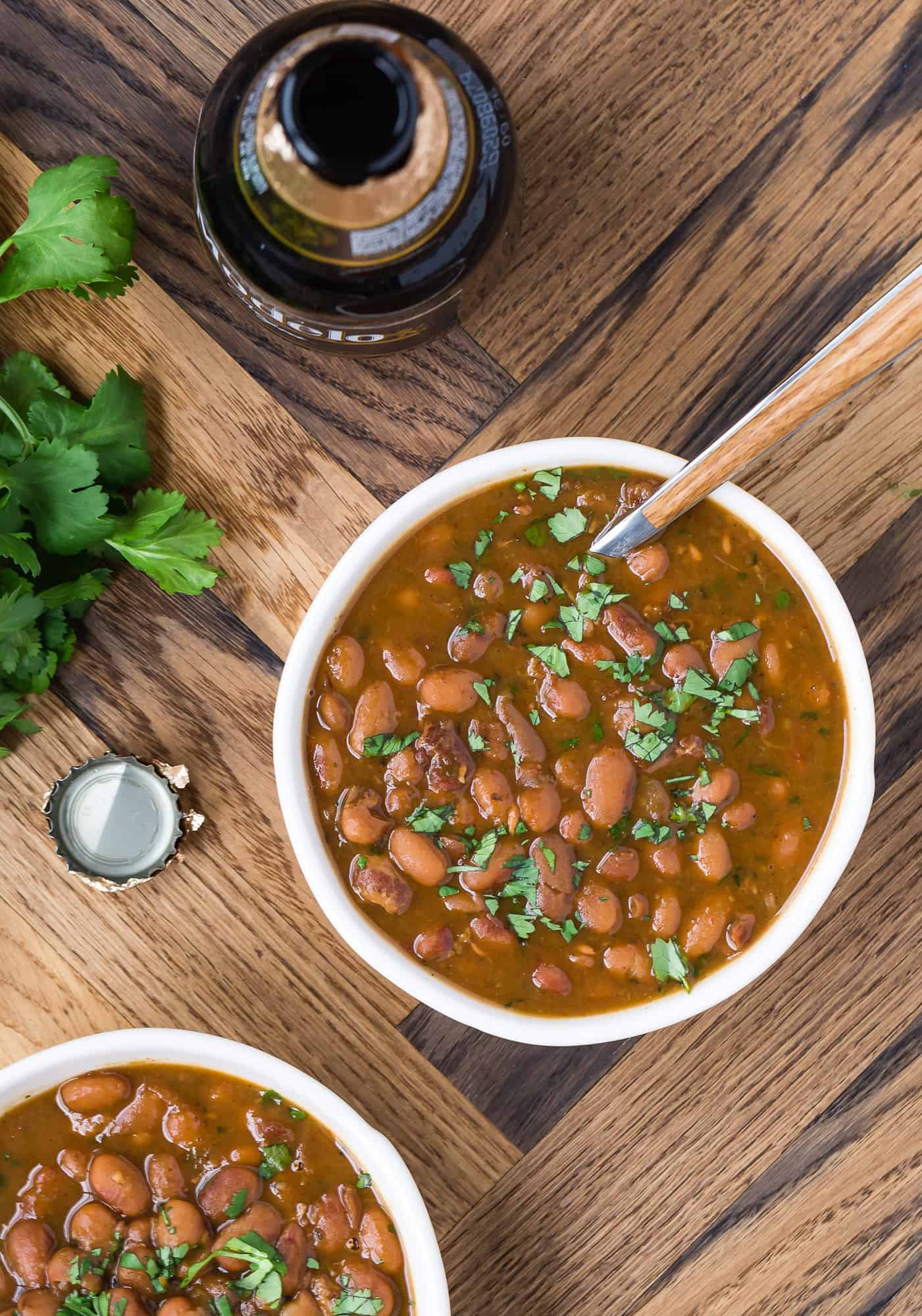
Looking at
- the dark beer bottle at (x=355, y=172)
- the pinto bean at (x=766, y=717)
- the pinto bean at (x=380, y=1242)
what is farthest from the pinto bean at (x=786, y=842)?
the dark beer bottle at (x=355, y=172)

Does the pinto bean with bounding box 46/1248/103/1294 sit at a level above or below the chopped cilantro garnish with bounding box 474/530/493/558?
below

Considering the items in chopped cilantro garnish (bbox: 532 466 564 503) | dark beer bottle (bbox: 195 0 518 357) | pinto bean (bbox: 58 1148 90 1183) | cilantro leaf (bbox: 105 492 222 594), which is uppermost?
dark beer bottle (bbox: 195 0 518 357)

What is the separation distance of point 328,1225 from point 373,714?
0.91 m

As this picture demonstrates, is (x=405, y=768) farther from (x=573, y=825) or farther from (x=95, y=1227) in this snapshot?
(x=95, y=1227)

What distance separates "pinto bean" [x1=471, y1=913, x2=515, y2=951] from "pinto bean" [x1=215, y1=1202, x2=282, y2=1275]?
605mm

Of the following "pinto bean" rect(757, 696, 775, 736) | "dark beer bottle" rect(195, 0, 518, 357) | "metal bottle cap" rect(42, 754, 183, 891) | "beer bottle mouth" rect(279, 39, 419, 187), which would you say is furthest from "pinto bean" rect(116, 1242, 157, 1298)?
"beer bottle mouth" rect(279, 39, 419, 187)

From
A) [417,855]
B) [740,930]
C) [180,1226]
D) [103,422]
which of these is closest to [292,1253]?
[180,1226]

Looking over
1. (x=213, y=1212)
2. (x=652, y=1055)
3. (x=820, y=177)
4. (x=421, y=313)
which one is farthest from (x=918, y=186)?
(x=213, y=1212)

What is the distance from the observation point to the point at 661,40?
1946 mm

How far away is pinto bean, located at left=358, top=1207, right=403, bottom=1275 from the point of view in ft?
6.10

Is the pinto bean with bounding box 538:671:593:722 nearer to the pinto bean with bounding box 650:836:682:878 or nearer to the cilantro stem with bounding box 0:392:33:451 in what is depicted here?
the pinto bean with bounding box 650:836:682:878

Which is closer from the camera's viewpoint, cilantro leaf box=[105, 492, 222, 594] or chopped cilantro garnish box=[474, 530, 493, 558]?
chopped cilantro garnish box=[474, 530, 493, 558]

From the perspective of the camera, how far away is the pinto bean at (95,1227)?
5.95 ft

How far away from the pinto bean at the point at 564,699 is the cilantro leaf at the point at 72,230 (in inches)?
40.0
